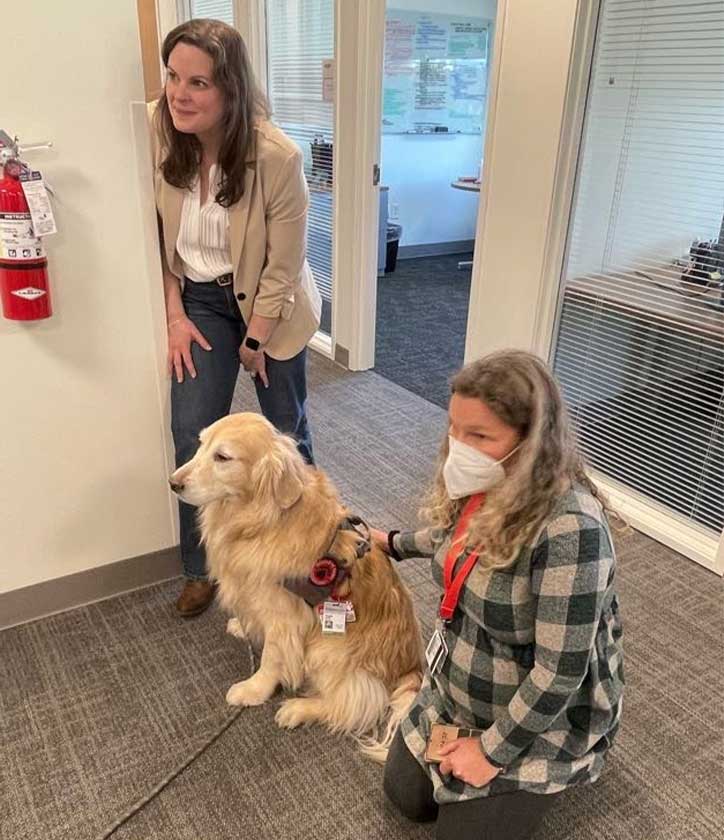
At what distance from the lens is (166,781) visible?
1.61 meters

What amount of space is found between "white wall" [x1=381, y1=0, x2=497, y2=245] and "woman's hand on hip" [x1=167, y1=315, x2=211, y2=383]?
496cm

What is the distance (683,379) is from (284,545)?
171cm

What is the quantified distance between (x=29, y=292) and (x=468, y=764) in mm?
1429

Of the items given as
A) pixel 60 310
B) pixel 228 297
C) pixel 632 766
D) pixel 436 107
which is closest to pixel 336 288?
pixel 228 297

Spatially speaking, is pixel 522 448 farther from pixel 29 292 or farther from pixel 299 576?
pixel 29 292

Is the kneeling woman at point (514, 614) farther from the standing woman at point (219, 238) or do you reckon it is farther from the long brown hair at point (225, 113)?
the long brown hair at point (225, 113)

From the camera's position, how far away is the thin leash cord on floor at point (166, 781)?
1506mm

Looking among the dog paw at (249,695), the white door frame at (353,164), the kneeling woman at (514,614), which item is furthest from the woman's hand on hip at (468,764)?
the white door frame at (353,164)

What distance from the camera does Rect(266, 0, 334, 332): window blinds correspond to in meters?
3.93

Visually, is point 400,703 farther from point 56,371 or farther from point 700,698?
point 56,371

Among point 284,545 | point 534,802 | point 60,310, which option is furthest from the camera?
point 60,310

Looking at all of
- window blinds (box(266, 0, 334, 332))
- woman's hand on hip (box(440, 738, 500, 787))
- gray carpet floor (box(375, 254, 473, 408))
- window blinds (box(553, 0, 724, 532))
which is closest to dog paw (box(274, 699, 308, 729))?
woman's hand on hip (box(440, 738, 500, 787))

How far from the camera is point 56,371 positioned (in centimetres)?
190

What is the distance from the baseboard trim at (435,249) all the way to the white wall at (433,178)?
4 cm
